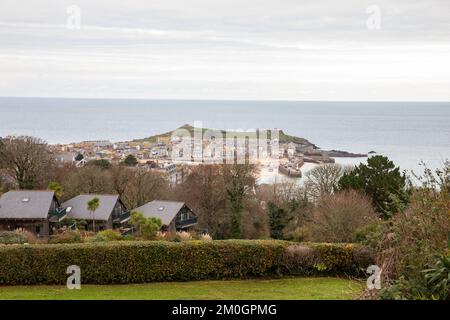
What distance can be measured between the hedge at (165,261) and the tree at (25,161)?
25.5 m

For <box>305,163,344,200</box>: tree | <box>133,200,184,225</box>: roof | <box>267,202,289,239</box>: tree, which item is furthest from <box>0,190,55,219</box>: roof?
<box>305,163,344,200</box>: tree

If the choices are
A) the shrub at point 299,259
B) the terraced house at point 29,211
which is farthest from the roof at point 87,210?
the shrub at point 299,259

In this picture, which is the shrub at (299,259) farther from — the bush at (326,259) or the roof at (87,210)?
the roof at (87,210)

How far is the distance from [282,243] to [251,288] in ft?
7.09

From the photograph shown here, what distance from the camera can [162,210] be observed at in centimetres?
3716

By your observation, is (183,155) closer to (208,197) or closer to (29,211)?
(208,197)

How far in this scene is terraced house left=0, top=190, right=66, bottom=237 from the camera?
1330 inches

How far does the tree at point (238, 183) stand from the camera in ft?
123

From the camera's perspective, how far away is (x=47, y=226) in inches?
1366

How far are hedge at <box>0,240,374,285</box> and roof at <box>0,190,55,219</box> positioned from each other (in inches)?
663

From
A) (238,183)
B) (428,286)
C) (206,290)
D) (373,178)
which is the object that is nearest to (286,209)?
(238,183)

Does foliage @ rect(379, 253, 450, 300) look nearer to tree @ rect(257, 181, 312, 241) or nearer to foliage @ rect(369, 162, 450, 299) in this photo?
foliage @ rect(369, 162, 450, 299)
